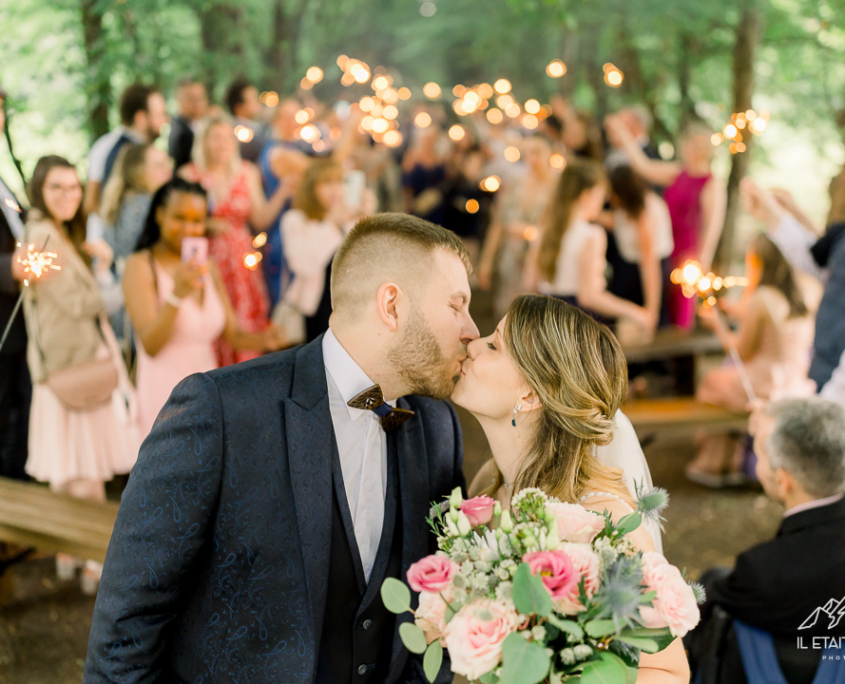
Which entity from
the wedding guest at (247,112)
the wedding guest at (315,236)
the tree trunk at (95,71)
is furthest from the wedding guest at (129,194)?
the wedding guest at (247,112)

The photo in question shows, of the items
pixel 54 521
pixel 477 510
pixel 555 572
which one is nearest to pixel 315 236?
pixel 54 521

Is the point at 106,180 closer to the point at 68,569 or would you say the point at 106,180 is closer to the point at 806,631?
the point at 68,569

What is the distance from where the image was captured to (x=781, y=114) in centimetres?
745

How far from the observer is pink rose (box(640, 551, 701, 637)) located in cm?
115

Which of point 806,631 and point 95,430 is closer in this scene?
point 806,631

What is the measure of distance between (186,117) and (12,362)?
93.3 inches

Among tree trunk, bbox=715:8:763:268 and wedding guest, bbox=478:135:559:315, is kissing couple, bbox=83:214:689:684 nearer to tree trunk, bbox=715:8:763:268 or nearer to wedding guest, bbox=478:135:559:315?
wedding guest, bbox=478:135:559:315

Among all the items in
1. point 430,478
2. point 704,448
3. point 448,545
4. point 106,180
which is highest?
point 106,180

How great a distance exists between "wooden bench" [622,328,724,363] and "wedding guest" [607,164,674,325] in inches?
10.8

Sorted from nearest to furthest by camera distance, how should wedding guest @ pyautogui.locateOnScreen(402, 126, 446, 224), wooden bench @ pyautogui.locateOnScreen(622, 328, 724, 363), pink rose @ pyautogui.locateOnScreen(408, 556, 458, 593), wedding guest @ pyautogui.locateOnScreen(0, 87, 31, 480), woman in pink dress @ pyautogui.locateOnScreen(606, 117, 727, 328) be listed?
pink rose @ pyautogui.locateOnScreen(408, 556, 458, 593), wedding guest @ pyautogui.locateOnScreen(0, 87, 31, 480), wooden bench @ pyautogui.locateOnScreen(622, 328, 724, 363), woman in pink dress @ pyautogui.locateOnScreen(606, 117, 727, 328), wedding guest @ pyautogui.locateOnScreen(402, 126, 446, 224)

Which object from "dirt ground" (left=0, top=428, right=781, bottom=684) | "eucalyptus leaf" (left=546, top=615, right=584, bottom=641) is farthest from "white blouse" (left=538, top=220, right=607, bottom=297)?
"eucalyptus leaf" (left=546, top=615, right=584, bottom=641)

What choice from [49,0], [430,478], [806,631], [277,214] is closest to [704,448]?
[806,631]

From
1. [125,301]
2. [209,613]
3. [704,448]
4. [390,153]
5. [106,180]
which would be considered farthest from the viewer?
[390,153]

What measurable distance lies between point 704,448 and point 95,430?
398cm
